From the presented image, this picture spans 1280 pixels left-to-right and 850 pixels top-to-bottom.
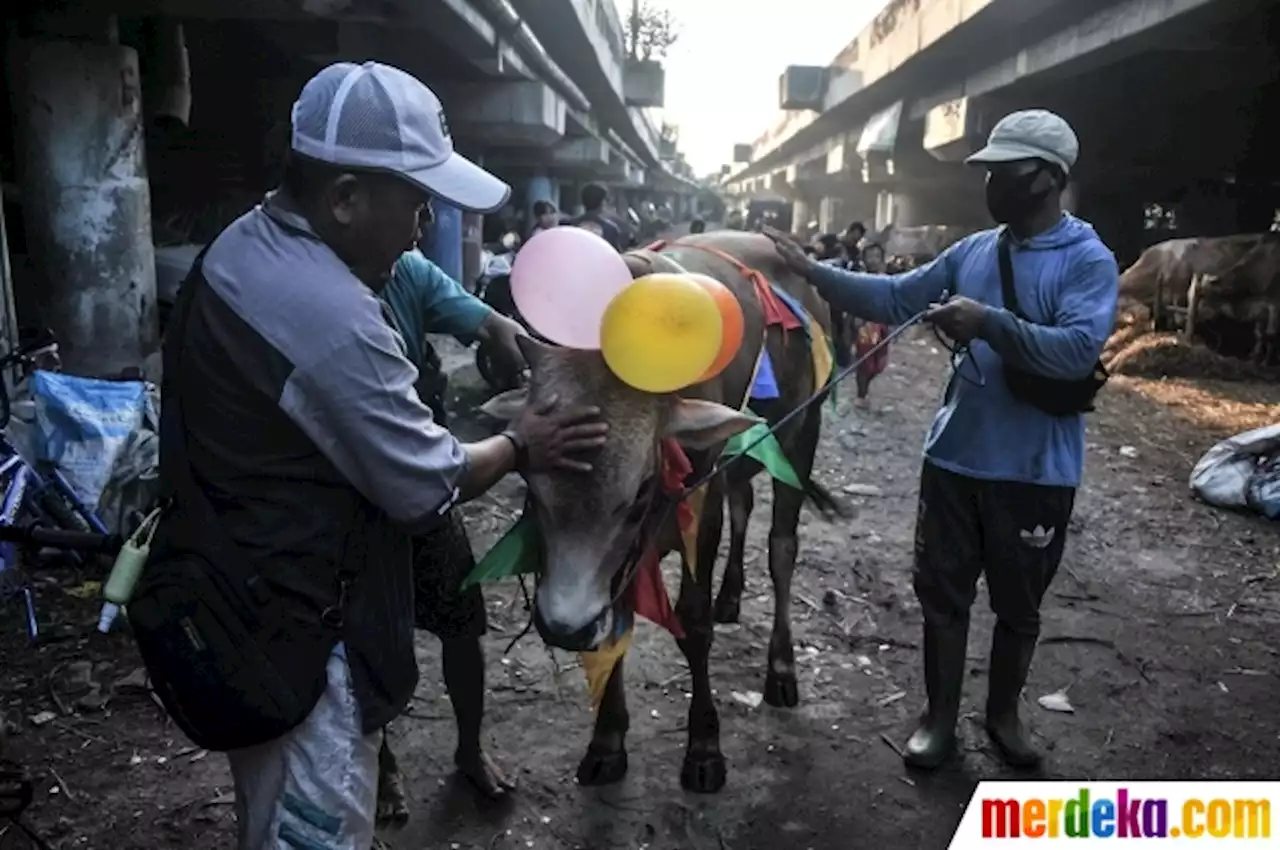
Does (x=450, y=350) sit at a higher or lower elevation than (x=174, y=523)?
lower

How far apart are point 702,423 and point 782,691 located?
5.95 feet

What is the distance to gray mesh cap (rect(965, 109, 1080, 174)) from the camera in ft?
11.0

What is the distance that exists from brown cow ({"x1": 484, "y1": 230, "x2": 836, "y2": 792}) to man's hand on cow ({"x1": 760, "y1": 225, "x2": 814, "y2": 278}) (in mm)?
237

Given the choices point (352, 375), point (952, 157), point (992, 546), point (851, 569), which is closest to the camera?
point (352, 375)

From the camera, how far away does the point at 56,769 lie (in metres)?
3.74

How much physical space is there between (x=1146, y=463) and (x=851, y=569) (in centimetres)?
380

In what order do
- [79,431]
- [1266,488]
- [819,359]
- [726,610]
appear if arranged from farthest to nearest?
[1266,488] < [79,431] < [726,610] < [819,359]

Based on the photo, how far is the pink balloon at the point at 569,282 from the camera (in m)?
2.82

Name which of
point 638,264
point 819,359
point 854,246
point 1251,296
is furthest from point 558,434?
point 1251,296

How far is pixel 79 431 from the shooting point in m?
5.29

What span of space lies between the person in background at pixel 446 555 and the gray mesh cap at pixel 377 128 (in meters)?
1.05

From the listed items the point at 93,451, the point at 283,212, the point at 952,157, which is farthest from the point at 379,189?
the point at 952,157

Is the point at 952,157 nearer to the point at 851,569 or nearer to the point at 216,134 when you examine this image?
the point at 216,134

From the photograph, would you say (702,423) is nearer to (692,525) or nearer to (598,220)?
(692,525)
